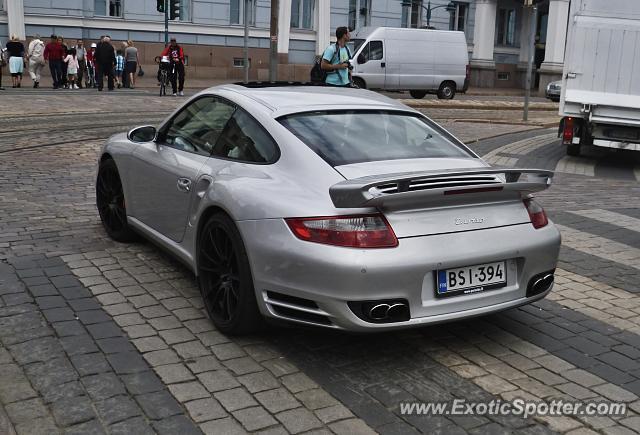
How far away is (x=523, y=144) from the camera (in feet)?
50.4

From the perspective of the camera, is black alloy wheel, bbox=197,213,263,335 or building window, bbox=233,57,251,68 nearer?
black alloy wheel, bbox=197,213,263,335

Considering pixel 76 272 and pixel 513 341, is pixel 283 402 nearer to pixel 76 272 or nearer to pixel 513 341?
pixel 513 341

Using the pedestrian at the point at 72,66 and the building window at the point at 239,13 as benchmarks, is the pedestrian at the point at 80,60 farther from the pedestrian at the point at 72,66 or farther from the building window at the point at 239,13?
the building window at the point at 239,13

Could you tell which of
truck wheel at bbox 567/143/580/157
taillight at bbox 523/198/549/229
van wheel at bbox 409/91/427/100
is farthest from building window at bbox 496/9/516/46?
taillight at bbox 523/198/549/229

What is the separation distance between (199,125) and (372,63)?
23.8 m

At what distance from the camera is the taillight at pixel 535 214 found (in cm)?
459

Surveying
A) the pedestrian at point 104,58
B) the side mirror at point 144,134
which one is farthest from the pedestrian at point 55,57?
the side mirror at point 144,134

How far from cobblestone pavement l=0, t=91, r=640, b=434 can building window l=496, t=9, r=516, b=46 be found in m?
39.5

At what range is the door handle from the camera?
5143 millimetres

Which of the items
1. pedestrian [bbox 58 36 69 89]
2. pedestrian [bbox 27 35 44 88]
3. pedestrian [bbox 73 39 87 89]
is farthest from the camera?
pedestrian [bbox 73 39 87 89]

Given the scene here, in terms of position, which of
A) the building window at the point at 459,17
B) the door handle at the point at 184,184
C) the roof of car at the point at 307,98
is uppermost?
the building window at the point at 459,17

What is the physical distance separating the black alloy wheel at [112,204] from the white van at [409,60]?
2180cm

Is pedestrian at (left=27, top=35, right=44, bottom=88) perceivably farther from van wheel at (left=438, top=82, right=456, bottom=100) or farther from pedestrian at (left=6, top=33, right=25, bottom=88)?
van wheel at (left=438, top=82, right=456, bottom=100)

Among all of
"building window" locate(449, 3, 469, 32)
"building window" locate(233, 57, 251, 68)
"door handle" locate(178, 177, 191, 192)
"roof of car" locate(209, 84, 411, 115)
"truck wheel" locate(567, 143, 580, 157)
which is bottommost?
"truck wheel" locate(567, 143, 580, 157)
